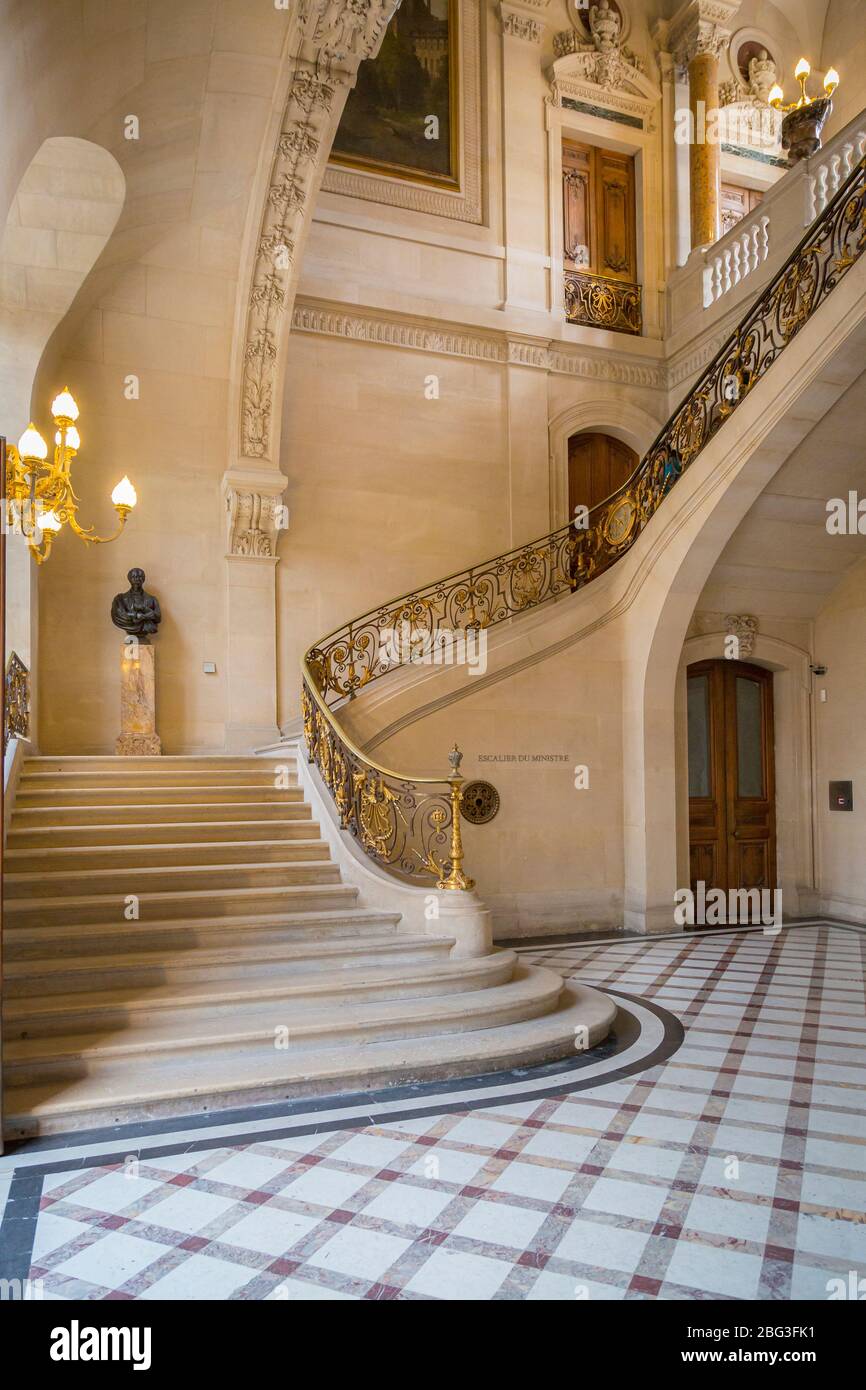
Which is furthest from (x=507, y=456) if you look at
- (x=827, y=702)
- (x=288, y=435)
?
(x=827, y=702)

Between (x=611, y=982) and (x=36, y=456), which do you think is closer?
(x=36, y=456)

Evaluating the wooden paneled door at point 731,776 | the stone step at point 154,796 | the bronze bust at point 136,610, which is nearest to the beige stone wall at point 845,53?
the wooden paneled door at point 731,776

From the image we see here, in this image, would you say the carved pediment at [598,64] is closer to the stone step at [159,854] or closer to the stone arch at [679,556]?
the stone arch at [679,556]

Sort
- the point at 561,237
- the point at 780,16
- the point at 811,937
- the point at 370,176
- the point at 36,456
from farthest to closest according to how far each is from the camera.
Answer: the point at 780,16, the point at 561,237, the point at 370,176, the point at 811,937, the point at 36,456

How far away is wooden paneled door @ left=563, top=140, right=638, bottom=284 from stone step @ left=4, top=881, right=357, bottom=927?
31.8ft

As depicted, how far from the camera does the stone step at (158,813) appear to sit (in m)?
6.43

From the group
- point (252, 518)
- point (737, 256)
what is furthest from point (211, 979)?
point (737, 256)

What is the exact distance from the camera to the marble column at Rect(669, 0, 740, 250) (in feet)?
40.5

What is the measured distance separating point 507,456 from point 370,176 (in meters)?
3.72

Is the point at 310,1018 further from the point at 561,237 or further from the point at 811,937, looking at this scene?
the point at 561,237

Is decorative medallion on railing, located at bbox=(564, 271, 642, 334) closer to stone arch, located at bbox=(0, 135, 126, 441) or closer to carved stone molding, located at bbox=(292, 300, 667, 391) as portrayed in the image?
carved stone molding, located at bbox=(292, 300, 667, 391)

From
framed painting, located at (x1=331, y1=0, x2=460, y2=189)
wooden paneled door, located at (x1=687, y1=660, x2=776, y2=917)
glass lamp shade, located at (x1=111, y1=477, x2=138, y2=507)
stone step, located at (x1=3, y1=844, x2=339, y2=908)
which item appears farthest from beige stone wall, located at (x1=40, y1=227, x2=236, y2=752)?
wooden paneled door, located at (x1=687, y1=660, x2=776, y2=917)

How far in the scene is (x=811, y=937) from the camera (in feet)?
28.2

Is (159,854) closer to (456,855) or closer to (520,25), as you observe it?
(456,855)
